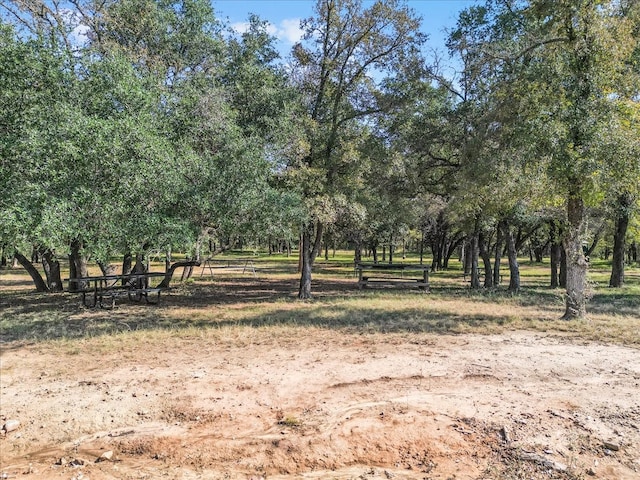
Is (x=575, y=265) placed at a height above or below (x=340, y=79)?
below

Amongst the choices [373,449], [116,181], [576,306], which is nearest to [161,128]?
[116,181]

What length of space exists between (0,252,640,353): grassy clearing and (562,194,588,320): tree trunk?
39cm

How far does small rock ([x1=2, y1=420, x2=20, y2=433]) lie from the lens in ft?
15.3

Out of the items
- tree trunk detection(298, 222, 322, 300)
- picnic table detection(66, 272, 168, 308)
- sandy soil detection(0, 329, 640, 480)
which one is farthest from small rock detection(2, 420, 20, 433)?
tree trunk detection(298, 222, 322, 300)

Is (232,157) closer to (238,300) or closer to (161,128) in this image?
(161,128)

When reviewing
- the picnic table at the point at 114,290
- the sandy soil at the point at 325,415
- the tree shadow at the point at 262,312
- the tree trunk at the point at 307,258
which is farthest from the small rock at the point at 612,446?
the tree trunk at the point at 307,258

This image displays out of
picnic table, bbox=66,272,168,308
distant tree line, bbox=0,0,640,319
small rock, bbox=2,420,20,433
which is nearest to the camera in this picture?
small rock, bbox=2,420,20,433

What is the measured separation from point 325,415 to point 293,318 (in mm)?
6238

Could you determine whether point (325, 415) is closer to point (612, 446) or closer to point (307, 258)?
point (612, 446)

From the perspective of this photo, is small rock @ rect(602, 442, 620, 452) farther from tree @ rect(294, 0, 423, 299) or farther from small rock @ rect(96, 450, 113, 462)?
tree @ rect(294, 0, 423, 299)

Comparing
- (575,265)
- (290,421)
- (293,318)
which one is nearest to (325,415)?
(290,421)

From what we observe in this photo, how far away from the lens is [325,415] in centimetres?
475

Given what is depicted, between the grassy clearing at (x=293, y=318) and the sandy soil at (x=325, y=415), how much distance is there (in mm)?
1533

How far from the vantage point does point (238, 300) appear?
15.1m
